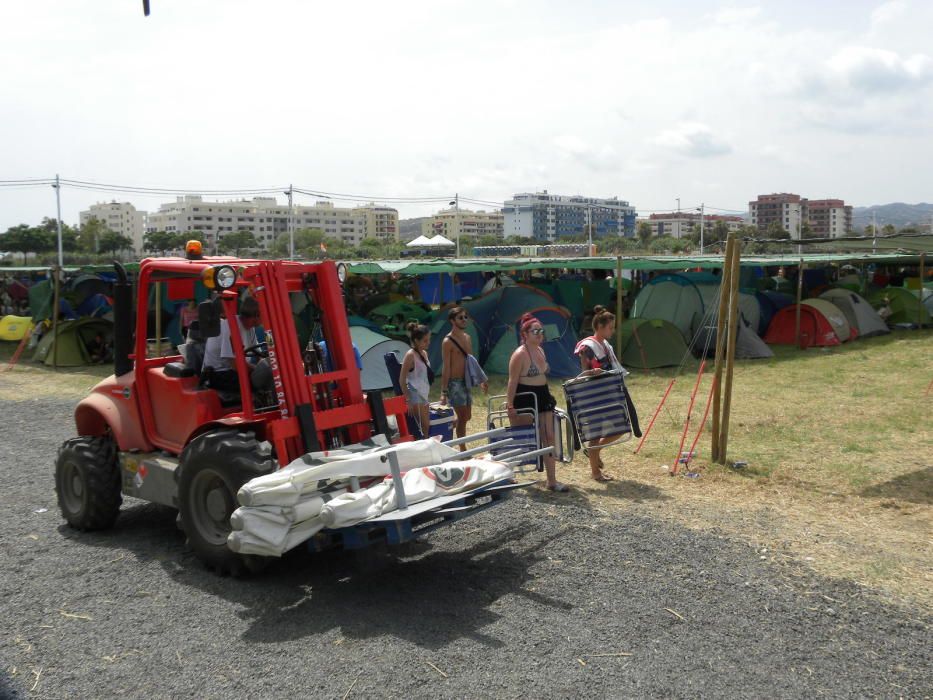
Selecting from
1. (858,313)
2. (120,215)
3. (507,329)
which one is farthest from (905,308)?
(120,215)

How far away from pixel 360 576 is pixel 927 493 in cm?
490

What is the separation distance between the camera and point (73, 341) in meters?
17.2

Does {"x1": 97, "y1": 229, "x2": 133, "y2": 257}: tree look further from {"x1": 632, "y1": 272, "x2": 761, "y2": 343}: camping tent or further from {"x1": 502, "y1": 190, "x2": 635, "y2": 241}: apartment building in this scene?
{"x1": 632, "y1": 272, "x2": 761, "y2": 343}: camping tent

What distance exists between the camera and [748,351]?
16.1 m

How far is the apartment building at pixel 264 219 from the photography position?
116 metres

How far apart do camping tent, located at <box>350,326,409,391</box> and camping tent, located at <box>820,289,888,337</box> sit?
1139cm

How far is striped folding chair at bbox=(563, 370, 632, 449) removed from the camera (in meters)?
7.04

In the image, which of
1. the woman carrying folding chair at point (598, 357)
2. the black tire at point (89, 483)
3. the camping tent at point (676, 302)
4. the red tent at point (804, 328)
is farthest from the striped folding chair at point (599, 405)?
the red tent at point (804, 328)

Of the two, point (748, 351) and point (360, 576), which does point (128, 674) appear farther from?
point (748, 351)

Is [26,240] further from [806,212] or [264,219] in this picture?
[806,212]

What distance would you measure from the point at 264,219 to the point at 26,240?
61871 millimetres

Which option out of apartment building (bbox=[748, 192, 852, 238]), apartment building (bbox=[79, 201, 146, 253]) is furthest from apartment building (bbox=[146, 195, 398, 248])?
apartment building (bbox=[748, 192, 852, 238])

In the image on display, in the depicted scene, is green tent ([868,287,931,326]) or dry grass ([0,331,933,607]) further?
green tent ([868,287,931,326])

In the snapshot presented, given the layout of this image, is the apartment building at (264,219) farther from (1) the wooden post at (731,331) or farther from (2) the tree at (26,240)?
(1) the wooden post at (731,331)
